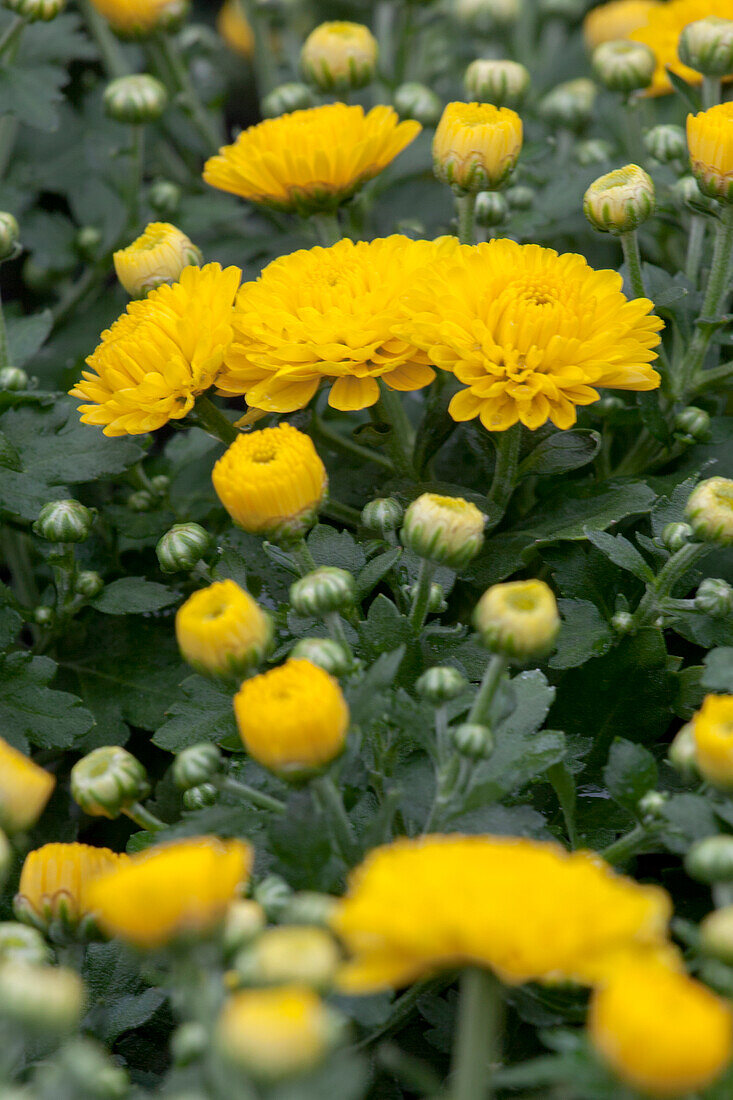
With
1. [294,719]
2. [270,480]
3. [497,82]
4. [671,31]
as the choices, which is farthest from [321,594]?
[671,31]

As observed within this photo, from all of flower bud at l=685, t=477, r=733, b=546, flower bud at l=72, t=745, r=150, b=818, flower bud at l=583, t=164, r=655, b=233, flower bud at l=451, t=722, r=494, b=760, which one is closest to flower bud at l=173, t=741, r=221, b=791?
flower bud at l=72, t=745, r=150, b=818

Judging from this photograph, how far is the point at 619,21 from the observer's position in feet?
6.59

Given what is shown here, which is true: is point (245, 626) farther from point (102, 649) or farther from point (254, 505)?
point (102, 649)

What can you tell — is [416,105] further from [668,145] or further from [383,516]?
[383,516]

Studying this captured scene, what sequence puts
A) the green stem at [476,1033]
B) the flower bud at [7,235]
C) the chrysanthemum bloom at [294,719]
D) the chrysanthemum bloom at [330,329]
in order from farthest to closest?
1. the flower bud at [7,235]
2. the chrysanthemum bloom at [330,329]
3. the chrysanthemum bloom at [294,719]
4. the green stem at [476,1033]

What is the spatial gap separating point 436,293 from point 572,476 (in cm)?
39

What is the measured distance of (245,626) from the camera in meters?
0.86

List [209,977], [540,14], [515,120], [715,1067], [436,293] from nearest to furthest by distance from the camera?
[715,1067] < [209,977] < [436,293] < [515,120] < [540,14]

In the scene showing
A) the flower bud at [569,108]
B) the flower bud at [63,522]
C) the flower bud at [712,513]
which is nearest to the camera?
the flower bud at [712,513]

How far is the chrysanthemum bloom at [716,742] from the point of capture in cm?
77

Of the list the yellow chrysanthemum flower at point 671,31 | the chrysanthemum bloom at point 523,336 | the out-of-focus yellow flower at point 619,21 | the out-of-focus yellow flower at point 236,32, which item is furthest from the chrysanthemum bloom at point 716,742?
the out-of-focus yellow flower at point 236,32

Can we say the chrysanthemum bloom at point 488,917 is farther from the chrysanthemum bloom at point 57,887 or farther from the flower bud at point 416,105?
the flower bud at point 416,105

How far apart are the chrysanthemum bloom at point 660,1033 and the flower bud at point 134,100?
1.43 m

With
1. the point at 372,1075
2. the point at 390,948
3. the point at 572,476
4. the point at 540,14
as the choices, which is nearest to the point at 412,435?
the point at 572,476
